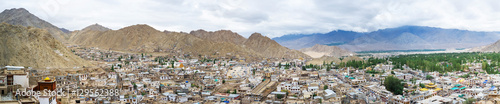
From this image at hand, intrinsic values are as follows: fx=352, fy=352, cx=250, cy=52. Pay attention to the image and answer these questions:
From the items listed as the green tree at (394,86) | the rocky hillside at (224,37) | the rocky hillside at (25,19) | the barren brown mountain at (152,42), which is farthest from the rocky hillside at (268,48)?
the green tree at (394,86)

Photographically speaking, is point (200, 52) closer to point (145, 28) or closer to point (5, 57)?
point (145, 28)

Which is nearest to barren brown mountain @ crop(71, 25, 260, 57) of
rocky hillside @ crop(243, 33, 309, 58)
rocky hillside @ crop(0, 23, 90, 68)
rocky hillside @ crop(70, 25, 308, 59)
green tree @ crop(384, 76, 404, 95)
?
rocky hillside @ crop(70, 25, 308, 59)

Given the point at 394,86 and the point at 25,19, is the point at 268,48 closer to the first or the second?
the point at 25,19

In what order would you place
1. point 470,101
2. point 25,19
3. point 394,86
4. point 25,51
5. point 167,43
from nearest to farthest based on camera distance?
point 470,101
point 25,51
point 394,86
point 167,43
point 25,19

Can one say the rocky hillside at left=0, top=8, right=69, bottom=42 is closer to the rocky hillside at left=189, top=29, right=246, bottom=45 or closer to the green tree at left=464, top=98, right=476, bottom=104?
the rocky hillside at left=189, top=29, right=246, bottom=45

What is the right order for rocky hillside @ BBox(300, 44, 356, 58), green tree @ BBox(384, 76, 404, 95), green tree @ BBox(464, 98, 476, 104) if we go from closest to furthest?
green tree @ BBox(464, 98, 476, 104) → green tree @ BBox(384, 76, 404, 95) → rocky hillside @ BBox(300, 44, 356, 58)

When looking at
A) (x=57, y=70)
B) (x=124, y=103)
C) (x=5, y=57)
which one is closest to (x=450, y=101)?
(x=124, y=103)

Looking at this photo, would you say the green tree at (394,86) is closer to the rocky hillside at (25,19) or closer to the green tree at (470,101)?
the green tree at (470,101)

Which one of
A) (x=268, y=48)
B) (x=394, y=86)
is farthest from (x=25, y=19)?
(x=394, y=86)
